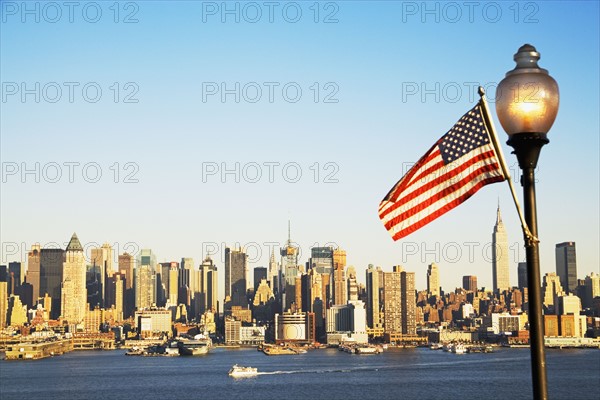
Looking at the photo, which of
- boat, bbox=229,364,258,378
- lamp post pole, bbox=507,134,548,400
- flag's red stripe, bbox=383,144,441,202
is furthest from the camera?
boat, bbox=229,364,258,378

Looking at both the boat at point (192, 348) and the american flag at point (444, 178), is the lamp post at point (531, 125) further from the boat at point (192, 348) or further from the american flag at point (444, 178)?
the boat at point (192, 348)

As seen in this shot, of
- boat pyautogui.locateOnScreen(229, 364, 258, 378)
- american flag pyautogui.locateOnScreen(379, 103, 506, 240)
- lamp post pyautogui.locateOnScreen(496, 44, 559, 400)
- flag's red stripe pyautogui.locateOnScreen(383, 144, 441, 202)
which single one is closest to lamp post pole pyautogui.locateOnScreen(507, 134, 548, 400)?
lamp post pyautogui.locateOnScreen(496, 44, 559, 400)

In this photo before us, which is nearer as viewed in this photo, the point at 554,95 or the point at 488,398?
the point at 554,95

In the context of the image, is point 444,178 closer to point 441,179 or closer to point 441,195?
point 441,179

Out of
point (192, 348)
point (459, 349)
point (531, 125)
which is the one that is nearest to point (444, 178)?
point (531, 125)

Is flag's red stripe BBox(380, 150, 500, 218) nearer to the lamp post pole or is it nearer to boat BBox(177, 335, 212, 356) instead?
the lamp post pole

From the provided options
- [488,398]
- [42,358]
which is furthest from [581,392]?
[42,358]

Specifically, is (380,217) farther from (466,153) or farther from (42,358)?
(42,358)
